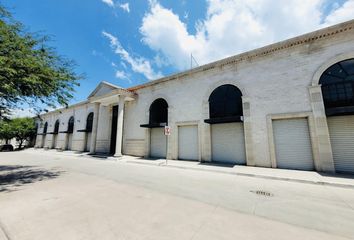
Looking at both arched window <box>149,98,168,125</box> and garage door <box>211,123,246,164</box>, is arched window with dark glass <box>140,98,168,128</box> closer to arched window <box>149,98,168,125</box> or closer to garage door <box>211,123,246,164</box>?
arched window <box>149,98,168,125</box>

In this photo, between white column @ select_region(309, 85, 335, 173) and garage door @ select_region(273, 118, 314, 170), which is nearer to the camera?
white column @ select_region(309, 85, 335, 173)

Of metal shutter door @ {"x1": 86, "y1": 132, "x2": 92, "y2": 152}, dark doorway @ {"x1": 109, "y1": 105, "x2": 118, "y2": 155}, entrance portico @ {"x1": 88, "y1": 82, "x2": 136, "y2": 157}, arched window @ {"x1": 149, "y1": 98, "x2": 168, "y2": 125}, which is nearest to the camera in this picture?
arched window @ {"x1": 149, "y1": 98, "x2": 168, "y2": 125}

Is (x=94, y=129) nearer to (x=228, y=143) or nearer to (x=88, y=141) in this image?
(x=88, y=141)

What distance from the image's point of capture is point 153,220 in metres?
3.56

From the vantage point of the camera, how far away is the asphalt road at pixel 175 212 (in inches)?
122

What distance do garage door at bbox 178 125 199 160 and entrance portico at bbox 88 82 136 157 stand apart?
680cm

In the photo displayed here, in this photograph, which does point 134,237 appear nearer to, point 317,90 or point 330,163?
point 330,163

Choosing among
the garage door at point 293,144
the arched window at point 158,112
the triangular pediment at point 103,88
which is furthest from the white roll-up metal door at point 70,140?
the garage door at point 293,144

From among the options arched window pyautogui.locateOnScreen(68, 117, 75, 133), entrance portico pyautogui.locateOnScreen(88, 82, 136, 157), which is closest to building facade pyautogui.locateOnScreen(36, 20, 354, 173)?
entrance portico pyautogui.locateOnScreen(88, 82, 136, 157)

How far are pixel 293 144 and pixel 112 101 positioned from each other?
743 inches

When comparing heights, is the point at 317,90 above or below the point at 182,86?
below

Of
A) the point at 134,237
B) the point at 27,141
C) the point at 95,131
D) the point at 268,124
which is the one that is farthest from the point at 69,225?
the point at 27,141

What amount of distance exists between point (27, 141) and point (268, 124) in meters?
50.4

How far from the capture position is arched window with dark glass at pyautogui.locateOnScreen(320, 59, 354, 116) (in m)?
8.45
